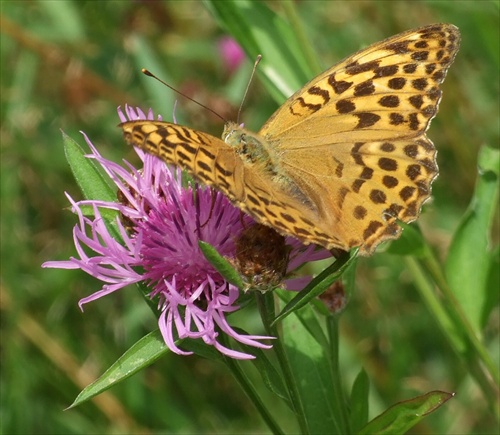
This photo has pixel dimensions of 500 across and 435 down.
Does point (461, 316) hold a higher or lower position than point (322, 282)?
lower

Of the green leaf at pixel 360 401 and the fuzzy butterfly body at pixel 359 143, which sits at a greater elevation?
the fuzzy butterfly body at pixel 359 143

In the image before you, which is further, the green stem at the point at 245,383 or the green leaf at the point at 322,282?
the green stem at the point at 245,383

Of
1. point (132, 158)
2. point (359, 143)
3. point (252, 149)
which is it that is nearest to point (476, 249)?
point (359, 143)

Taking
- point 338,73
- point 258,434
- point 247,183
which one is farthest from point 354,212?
point 258,434

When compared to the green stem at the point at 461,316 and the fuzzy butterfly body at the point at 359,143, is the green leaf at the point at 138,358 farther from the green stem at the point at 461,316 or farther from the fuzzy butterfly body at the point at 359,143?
the green stem at the point at 461,316

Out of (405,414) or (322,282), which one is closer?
(322,282)

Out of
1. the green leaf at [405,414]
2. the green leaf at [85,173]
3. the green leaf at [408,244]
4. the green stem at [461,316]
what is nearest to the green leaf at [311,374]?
the green leaf at [405,414]

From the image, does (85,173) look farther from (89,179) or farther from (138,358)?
(138,358)
